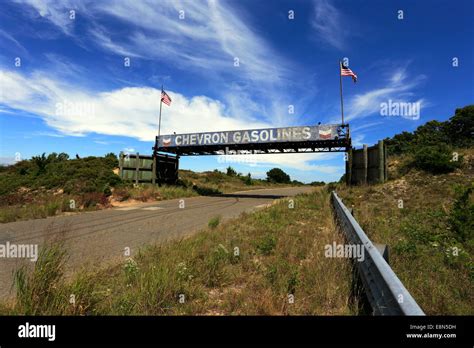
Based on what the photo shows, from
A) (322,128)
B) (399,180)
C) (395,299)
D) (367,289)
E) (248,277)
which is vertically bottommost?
(248,277)

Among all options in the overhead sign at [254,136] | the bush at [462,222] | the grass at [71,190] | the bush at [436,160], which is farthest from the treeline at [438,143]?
the grass at [71,190]

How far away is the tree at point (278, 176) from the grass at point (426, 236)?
210ft

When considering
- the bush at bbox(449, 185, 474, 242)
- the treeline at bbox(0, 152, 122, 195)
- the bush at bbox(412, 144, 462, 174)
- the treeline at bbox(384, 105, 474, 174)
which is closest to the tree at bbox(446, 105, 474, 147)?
the treeline at bbox(384, 105, 474, 174)

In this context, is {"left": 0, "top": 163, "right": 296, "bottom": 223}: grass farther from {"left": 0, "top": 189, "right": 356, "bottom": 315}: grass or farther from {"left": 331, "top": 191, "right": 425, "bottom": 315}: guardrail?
{"left": 331, "top": 191, "right": 425, "bottom": 315}: guardrail

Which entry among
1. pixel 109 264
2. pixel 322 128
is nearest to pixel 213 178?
pixel 322 128

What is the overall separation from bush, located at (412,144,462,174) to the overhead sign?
271 inches

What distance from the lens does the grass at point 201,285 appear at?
3.35 m

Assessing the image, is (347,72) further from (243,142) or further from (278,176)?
(278,176)

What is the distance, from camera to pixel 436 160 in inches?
602

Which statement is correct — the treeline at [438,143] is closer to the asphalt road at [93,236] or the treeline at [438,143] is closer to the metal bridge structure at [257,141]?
the metal bridge structure at [257,141]
